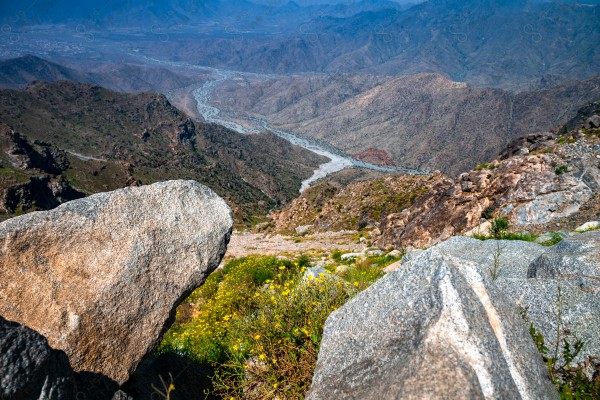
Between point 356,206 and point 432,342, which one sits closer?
point 432,342

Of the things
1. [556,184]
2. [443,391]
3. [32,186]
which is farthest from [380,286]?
[32,186]

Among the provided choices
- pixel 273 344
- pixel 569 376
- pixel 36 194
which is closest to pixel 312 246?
pixel 273 344

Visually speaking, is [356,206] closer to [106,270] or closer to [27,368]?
[106,270]

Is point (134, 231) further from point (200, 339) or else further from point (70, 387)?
point (200, 339)

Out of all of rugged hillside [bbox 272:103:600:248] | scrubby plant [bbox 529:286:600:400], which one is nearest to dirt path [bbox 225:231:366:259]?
rugged hillside [bbox 272:103:600:248]

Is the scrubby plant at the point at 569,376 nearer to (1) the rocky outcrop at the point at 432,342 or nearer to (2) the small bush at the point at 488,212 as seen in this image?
(1) the rocky outcrop at the point at 432,342

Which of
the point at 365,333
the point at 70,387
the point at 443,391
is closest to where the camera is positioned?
the point at 443,391
